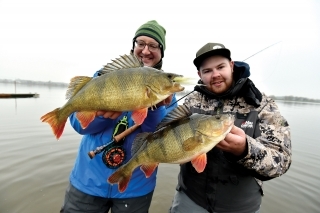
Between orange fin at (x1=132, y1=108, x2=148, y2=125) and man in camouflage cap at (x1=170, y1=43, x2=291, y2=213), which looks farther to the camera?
man in camouflage cap at (x1=170, y1=43, x2=291, y2=213)

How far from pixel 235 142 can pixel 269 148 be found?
0.62 m

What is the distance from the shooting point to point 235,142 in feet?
6.74

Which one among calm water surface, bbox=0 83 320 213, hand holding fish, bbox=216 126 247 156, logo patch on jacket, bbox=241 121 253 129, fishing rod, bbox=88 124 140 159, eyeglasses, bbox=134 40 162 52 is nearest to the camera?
hand holding fish, bbox=216 126 247 156

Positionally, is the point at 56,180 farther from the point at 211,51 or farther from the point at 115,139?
the point at 211,51

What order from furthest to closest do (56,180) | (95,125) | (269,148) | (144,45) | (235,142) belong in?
1. (56,180)
2. (144,45)
3. (95,125)
4. (269,148)
5. (235,142)

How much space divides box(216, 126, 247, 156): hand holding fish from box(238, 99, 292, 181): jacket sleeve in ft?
0.28

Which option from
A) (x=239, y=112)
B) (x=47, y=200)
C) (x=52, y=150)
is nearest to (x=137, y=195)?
(x=239, y=112)

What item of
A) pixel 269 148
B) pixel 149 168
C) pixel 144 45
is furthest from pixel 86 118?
pixel 269 148

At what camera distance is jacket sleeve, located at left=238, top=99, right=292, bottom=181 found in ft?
7.15

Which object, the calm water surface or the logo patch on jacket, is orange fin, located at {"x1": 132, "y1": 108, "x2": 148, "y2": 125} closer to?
the logo patch on jacket

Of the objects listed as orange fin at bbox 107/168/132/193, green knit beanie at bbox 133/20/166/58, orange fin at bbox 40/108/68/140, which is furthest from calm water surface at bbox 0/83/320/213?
green knit beanie at bbox 133/20/166/58

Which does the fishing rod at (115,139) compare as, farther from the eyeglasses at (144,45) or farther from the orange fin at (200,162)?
the eyeglasses at (144,45)

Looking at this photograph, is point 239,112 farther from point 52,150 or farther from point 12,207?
point 52,150

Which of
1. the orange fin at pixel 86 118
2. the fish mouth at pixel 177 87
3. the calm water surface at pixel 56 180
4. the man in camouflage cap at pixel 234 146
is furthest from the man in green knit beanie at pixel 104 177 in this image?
the calm water surface at pixel 56 180
